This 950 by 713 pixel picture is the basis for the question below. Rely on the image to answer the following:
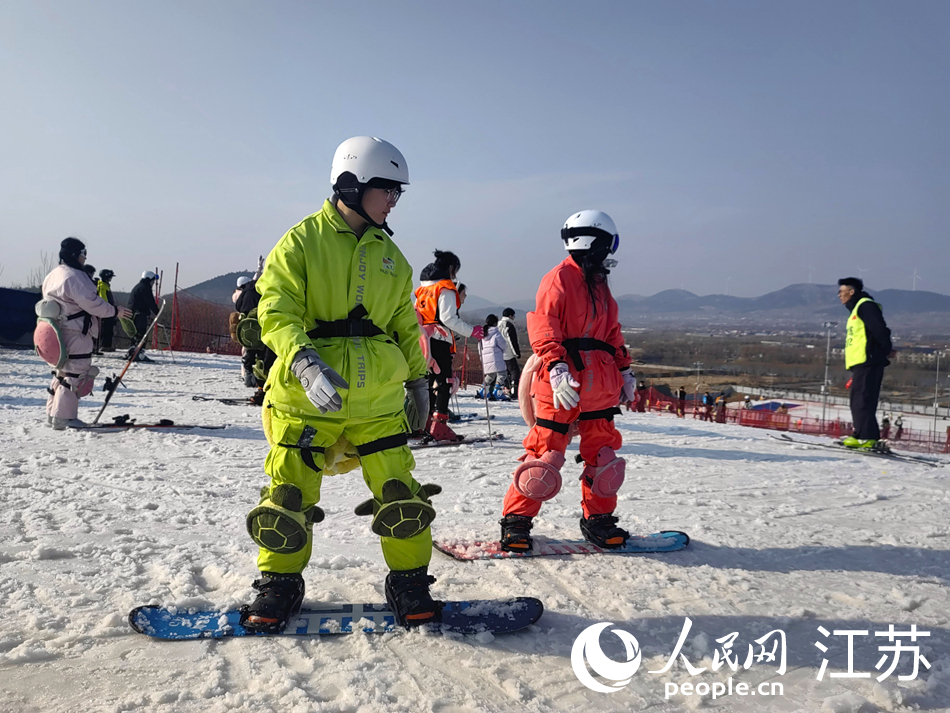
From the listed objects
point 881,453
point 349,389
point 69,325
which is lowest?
point 881,453

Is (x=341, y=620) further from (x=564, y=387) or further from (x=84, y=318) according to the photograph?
(x=84, y=318)

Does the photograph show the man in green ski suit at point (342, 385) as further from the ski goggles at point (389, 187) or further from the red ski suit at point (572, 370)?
the red ski suit at point (572, 370)

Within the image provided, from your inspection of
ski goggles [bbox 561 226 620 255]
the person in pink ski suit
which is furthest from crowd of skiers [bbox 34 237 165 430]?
ski goggles [bbox 561 226 620 255]

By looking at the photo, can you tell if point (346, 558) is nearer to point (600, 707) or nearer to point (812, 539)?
point (600, 707)

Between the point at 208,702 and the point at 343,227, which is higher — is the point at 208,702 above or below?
below

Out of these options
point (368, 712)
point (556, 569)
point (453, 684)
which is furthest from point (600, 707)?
point (556, 569)

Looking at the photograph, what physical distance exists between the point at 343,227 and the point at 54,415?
6495 mm

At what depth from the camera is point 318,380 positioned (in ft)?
7.84

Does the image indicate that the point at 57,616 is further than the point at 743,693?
Yes

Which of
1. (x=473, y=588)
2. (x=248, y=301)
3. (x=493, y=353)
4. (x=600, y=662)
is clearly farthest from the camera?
(x=493, y=353)

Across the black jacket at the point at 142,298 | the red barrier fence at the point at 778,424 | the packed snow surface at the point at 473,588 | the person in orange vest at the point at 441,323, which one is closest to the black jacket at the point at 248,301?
the person in orange vest at the point at 441,323

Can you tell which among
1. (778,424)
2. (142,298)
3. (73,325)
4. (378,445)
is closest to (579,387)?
(378,445)

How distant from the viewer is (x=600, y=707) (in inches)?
87.7

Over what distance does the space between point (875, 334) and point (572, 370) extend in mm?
6589
